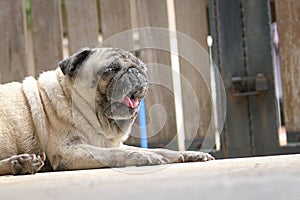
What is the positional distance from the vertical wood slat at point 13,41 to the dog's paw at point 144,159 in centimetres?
161

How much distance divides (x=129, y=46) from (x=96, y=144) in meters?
1.20

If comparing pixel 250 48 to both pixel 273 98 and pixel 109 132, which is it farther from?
pixel 109 132

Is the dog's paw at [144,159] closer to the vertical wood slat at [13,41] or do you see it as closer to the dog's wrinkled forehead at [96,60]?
the dog's wrinkled forehead at [96,60]

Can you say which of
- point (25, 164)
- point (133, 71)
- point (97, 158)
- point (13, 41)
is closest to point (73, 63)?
point (133, 71)

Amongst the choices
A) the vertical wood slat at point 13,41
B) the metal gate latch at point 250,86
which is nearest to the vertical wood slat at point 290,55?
the metal gate latch at point 250,86

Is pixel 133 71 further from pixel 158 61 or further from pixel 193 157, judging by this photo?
pixel 158 61

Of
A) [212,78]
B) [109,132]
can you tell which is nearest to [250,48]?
[212,78]

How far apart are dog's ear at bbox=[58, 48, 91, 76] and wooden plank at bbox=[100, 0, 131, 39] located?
96 centimetres

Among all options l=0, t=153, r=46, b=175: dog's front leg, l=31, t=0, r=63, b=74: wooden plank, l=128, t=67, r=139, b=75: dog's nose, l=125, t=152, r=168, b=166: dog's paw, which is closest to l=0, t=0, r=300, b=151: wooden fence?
l=31, t=0, r=63, b=74: wooden plank

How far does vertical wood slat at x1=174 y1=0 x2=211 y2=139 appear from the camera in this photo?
13.8ft

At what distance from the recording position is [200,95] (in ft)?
13.9

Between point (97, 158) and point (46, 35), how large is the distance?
1548 mm

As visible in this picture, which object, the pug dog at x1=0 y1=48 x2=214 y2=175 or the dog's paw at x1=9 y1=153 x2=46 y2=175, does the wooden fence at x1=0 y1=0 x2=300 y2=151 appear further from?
the dog's paw at x1=9 y1=153 x2=46 y2=175

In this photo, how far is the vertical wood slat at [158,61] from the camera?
13.8ft
